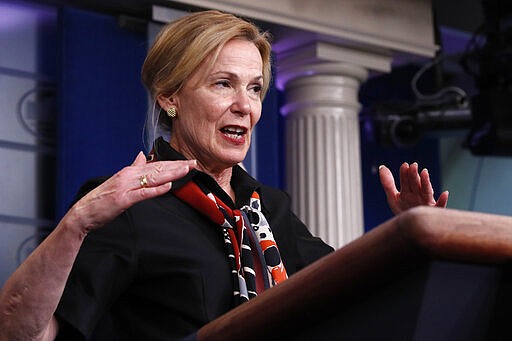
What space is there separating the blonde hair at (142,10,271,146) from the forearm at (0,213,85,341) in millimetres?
506

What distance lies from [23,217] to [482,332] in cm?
285

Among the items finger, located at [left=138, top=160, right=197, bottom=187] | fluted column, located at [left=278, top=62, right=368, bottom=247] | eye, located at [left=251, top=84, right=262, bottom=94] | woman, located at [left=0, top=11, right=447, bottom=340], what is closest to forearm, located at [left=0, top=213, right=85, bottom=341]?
woman, located at [left=0, top=11, right=447, bottom=340]

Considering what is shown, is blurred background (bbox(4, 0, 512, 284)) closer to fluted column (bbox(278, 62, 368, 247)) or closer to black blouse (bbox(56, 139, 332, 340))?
fluted column (bbox(278, 62, 368, 247))

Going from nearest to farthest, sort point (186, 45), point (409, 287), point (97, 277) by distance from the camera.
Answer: point (409, 287) < point (97, 277) < point (186, 45)

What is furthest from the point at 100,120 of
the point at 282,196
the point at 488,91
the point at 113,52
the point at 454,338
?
the point at 454,338

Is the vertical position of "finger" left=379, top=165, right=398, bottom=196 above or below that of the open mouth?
below

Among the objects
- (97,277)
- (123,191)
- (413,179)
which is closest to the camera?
(123,191)

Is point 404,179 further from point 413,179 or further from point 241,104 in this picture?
point 241,104

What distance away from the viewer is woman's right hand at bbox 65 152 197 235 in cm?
99

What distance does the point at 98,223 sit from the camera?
102cm

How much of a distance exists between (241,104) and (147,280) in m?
0.39

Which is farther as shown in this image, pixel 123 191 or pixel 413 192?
pixel 413 192

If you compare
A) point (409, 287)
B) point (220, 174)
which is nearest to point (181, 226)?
point (220, 174)

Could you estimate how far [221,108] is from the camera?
151 cm
